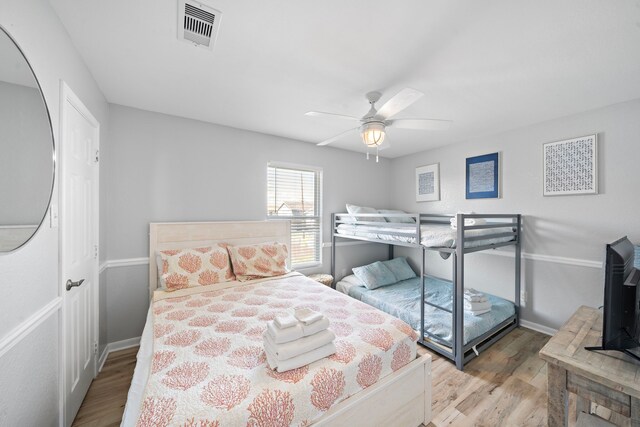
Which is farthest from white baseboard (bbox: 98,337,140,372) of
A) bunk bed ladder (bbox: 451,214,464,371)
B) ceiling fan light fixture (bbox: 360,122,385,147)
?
bunk bed ladder (bbox: 451,214,464,371)

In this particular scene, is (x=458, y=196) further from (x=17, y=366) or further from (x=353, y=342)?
(x=17, y=366)

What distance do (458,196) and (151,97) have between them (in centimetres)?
393

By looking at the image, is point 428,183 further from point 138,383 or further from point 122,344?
point 122,344

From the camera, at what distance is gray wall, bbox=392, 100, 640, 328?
225cm

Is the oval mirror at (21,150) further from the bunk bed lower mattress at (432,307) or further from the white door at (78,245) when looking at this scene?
the bunk bed lower mattress at (432,307)

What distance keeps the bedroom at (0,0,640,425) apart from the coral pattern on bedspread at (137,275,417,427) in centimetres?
61

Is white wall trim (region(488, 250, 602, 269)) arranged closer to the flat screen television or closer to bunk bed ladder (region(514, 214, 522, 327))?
bunk bed ladder (region(514, 214, 522, 327))

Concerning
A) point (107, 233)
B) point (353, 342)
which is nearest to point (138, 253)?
point (107, 233)

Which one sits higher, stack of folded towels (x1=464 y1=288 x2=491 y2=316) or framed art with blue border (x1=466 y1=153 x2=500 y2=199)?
framed art with blue border (x1=466 y1=153 x2=500 y2=199)

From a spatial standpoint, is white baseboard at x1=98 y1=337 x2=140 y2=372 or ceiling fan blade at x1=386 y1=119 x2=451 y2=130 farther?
white baseboard at x1=98 y1=337 x2=140 y2=372

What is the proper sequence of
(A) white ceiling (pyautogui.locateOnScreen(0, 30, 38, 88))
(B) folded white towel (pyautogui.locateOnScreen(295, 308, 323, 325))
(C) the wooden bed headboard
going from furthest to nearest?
(C) the wooden bed headboard
(B) folded white towel (pyautogui.locateOnScreen(295, 308, 323, 325))
(A) white ceiling (pyautogui.locateOnScreen(0, 30, 38, 88))

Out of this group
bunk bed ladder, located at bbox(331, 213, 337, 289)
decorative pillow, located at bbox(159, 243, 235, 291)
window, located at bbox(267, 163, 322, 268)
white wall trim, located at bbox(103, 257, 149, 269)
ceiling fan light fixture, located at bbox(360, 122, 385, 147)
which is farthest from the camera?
bunk bed ladder, located at bbox(331, 213, 337, 289)

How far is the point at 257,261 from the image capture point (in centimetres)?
261

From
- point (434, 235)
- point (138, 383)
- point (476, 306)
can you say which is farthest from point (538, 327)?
point (138, 383)
